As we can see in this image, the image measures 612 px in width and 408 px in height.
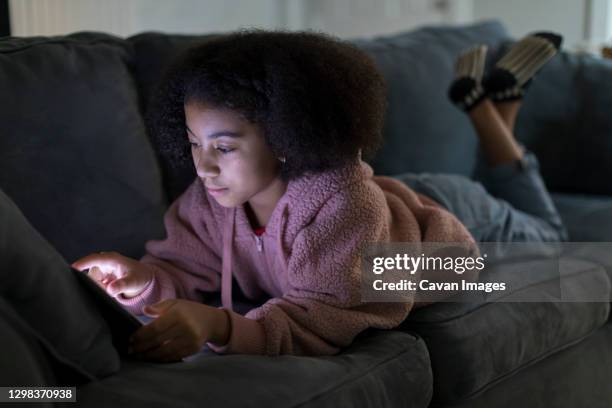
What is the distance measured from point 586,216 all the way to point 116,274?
116cm

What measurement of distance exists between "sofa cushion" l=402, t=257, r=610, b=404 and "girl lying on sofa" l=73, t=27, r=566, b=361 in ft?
0.29

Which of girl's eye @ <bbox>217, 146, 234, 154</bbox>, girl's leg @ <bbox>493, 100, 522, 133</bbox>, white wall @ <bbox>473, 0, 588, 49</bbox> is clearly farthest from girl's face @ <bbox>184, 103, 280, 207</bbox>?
white wall @ <bbox>473, 0, 588, 49</bbox>

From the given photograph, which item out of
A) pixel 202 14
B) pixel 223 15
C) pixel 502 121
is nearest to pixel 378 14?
pixel 223 15

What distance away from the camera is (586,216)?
192cm

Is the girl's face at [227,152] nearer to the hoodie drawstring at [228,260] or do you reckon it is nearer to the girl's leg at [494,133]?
the hoodie drawstring at [228,260]

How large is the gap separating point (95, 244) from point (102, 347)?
507 mm

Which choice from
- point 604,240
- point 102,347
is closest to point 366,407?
point 102,347

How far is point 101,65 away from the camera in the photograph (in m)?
1.48

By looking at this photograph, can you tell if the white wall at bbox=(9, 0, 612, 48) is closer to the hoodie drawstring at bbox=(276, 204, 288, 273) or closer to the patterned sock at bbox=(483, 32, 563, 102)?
the patterned sock at bbox=(483, 32, 563, 102)

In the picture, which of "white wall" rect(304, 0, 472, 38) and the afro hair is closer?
the afro hair

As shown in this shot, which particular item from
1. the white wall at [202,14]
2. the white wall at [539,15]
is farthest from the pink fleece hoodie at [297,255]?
the white wall at [539,15]

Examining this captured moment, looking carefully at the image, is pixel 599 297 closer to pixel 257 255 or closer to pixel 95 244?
pixel 257 255

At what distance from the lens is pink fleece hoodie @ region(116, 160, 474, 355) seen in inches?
44.9

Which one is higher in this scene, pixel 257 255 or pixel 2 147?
pixel 2 147
